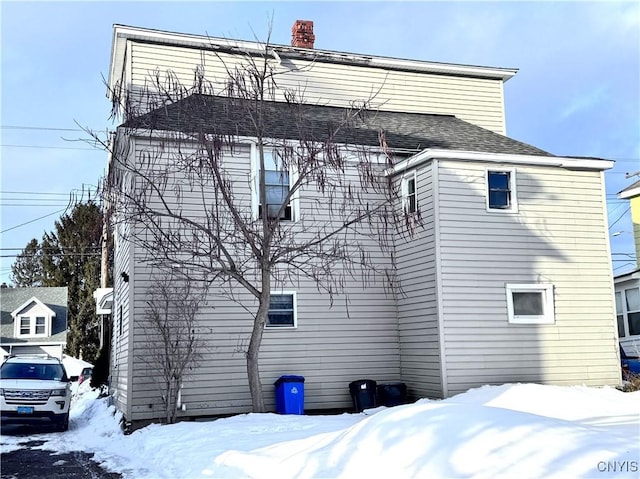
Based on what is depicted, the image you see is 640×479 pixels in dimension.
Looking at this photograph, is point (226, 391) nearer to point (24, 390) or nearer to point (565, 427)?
point (24, 390)

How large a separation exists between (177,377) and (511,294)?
725 cm

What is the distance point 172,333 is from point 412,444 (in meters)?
7.63

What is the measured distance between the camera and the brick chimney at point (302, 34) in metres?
19.1

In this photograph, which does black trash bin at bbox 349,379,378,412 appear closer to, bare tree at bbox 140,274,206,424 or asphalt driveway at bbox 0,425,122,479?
bare tree at bbox 140,274,206,424

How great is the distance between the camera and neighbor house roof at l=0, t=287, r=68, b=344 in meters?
38.6

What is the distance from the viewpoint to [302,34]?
19141 mm

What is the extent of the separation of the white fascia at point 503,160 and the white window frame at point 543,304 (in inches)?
110

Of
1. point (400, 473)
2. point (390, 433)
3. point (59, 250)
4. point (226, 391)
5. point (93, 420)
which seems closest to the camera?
point (400, 473)

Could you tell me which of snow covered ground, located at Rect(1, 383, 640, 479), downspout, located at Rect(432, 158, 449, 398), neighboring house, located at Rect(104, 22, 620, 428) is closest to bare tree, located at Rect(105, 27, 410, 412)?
neighboring house, located at Rect(104, 22, 620, 428)

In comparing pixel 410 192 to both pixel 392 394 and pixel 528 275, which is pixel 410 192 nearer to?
pixel 528 275

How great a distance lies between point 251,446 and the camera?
8383mm

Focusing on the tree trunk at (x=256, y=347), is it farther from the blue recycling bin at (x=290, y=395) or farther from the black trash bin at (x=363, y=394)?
the black trash bin at (x=363, y=394)

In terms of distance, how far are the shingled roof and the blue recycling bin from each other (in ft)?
16.2

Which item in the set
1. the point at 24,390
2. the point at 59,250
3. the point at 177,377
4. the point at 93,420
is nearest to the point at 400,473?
the point at 177,377
